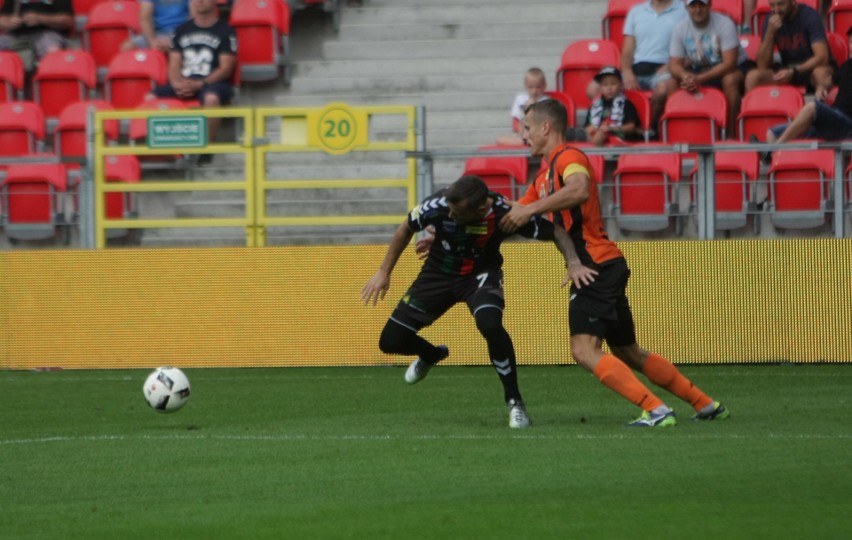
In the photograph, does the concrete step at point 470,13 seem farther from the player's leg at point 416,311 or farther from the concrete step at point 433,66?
the player's leg at point 416,311

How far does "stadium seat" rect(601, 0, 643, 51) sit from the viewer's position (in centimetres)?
1853

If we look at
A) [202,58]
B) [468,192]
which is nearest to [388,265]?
[468,192]

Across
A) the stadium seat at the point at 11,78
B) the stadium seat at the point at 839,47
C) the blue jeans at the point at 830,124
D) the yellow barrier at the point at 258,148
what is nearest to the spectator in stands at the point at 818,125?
the blue jeans at the point at 830,124

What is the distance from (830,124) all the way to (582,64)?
3652 millimetres

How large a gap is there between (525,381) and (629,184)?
2451 mm

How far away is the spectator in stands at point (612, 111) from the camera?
1620 centimetres

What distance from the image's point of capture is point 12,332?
52.5ft

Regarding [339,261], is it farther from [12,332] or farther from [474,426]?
[474,426]

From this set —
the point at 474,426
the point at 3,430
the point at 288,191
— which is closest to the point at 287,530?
the point at 474,426

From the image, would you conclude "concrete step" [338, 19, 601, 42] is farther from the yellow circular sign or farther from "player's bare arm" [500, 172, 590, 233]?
"player's bare arm" [500, 172, 590, 233]

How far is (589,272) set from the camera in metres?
9.70

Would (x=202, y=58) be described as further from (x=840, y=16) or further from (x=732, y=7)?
(x=840, y=16)

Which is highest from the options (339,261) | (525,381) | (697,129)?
(697,129)

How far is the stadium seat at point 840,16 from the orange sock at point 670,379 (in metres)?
8.92
